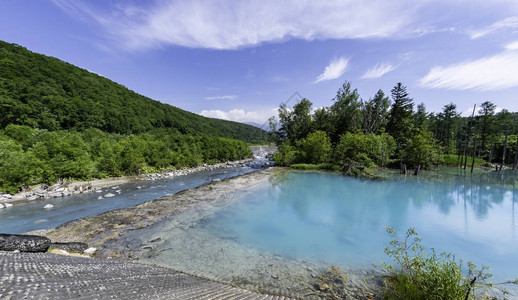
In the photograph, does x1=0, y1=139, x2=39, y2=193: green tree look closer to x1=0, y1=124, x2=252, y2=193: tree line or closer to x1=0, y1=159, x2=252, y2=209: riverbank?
x1=0, y1=124, x2=252, y2=193: tree line

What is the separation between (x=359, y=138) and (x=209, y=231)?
20708mm

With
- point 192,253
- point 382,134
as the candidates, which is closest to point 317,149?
point 382,134

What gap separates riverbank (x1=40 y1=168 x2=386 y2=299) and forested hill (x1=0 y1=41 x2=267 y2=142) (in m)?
26.3

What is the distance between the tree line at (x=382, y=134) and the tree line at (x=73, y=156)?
1515 centimetres

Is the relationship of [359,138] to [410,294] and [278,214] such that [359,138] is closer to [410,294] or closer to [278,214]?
[278,214]

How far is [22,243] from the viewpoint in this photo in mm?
4625

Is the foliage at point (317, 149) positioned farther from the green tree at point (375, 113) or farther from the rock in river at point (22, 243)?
the rock in river at point (22, 243)

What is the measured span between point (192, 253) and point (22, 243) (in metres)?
4.21

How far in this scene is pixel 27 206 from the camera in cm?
950

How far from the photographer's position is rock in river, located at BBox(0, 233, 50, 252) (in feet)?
14.6

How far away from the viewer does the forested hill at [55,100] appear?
2259 cm

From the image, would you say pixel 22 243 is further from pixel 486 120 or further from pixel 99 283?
pixel 486 120

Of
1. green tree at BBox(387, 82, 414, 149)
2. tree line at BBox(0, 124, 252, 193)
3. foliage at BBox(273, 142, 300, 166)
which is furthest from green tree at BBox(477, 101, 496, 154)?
tree line at BBox(0, 124, 252, 193)

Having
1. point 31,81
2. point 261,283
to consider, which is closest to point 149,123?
point 31,81
